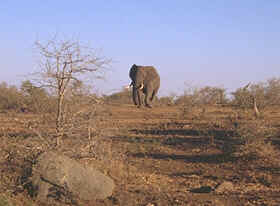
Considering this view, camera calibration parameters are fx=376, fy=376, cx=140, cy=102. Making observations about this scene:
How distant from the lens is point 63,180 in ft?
17.1

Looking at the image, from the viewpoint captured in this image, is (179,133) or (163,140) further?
(179,133)

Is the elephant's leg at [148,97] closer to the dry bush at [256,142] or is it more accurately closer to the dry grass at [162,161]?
the dry grass at [162,161]

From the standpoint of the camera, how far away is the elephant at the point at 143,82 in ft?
61.4

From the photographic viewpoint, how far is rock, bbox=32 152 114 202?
17.1 feet

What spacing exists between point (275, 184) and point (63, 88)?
157 inches

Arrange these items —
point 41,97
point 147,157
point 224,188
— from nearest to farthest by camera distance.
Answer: point 224,188
point 41,97
point 147,157

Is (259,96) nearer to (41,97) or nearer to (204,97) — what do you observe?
(204,97)

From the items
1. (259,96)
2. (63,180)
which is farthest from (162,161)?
(259,96)

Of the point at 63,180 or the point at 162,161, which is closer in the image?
the point at 63,180

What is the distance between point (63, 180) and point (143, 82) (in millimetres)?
14040

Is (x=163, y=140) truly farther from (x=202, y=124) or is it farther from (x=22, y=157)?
(x=22, y=157)

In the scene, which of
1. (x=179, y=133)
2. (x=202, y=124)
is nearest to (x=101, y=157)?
(x=179, y=133)

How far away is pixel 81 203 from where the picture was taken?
518 centimetres

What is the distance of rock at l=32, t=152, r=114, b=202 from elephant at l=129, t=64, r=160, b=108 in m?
13.0
